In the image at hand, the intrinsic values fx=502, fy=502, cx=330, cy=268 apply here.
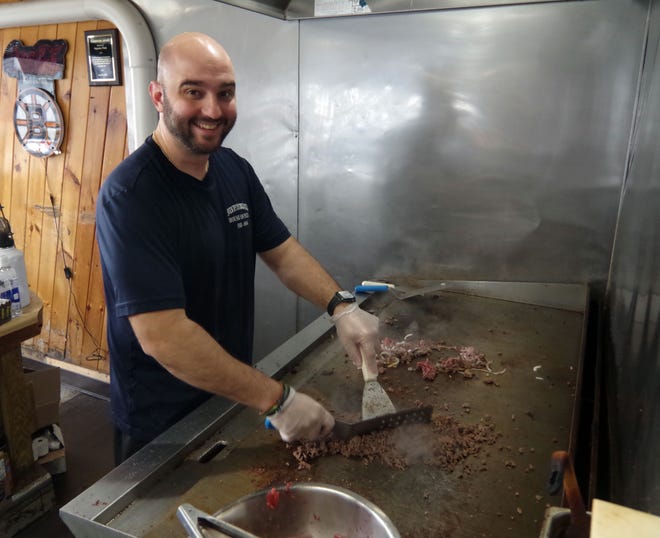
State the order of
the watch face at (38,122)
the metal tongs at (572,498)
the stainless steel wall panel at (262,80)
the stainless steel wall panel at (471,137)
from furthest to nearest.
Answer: the watch face at (38,122)
the stainless steel wall panel at (262,80)
the stainless steel wall panel at (471,137)
the metal tongs at (572,498)

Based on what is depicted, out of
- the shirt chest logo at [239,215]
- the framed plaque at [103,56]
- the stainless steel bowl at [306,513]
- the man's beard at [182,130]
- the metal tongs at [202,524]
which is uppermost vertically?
the framed plaque at [103,56]

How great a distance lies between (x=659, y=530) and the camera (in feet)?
1.25

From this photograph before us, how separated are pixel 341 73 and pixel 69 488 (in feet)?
8.07

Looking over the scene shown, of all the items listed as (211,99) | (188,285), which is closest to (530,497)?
(188,285)

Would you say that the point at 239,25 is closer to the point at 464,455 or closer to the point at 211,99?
the point at 211,99

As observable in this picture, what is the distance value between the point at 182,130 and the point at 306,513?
98 cm

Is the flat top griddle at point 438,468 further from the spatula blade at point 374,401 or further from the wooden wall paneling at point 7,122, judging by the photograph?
the wooden wall paneling at point 7,122

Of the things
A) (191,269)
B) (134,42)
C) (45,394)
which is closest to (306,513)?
(191,269)

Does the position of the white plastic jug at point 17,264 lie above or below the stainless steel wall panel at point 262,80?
below

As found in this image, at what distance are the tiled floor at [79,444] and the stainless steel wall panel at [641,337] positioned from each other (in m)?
2.33

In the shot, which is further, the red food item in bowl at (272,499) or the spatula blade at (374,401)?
the spatula blade at (374,401)

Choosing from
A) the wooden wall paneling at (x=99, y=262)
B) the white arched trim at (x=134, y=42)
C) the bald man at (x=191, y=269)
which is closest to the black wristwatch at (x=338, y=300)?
the bald man at (x=191, y=269)

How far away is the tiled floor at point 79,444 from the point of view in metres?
2.32

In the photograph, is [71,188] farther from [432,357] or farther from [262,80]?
[432,357]
